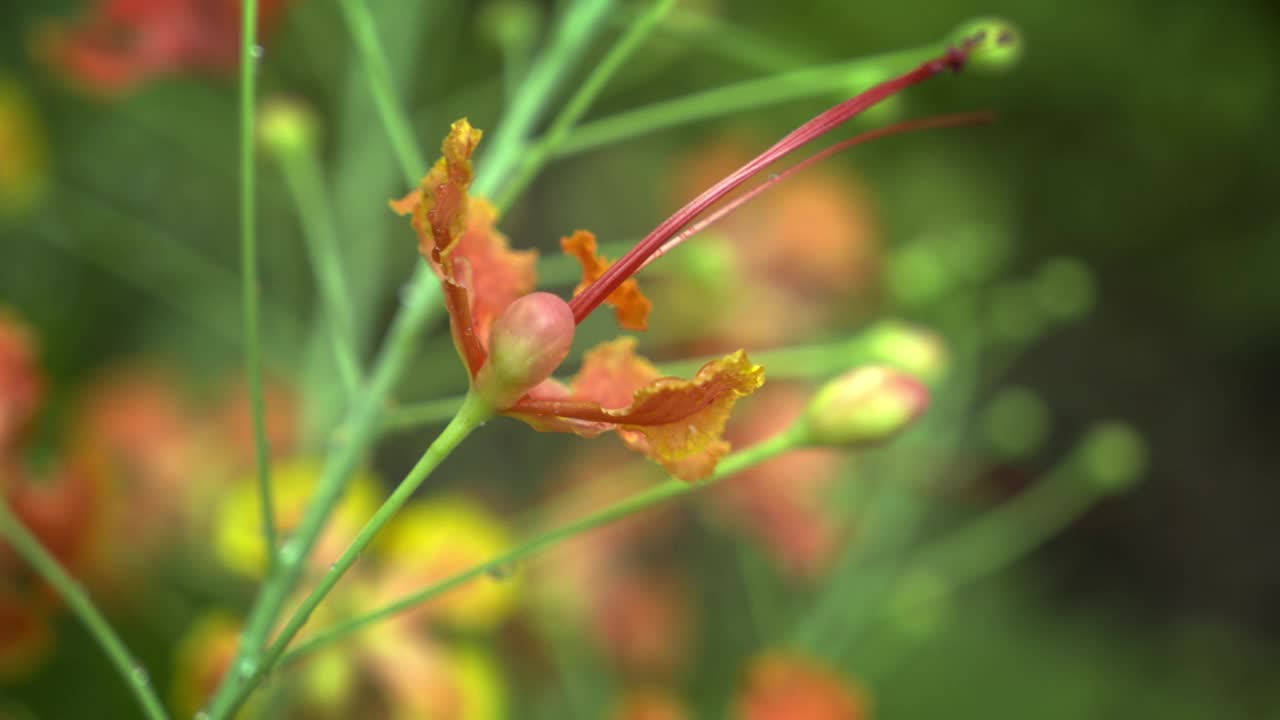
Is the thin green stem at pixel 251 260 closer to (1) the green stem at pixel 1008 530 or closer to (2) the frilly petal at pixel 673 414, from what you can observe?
(2) the frilly petal at pixel 673 414

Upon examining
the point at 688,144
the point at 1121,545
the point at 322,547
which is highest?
the point at 688,144

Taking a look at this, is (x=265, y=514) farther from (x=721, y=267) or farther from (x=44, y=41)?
(x=44, y=41)

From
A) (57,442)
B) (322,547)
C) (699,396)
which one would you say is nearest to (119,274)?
(57,442)

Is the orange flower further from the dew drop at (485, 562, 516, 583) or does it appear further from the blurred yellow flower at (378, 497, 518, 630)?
the dew drop at (485, 562, 516, 583)

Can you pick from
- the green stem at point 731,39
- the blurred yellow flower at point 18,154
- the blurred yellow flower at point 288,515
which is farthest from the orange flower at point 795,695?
the blurred yellow flower at point 18,154

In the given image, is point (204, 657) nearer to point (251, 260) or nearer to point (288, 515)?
point (288, 515)

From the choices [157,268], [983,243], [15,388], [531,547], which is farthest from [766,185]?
[157,268]
